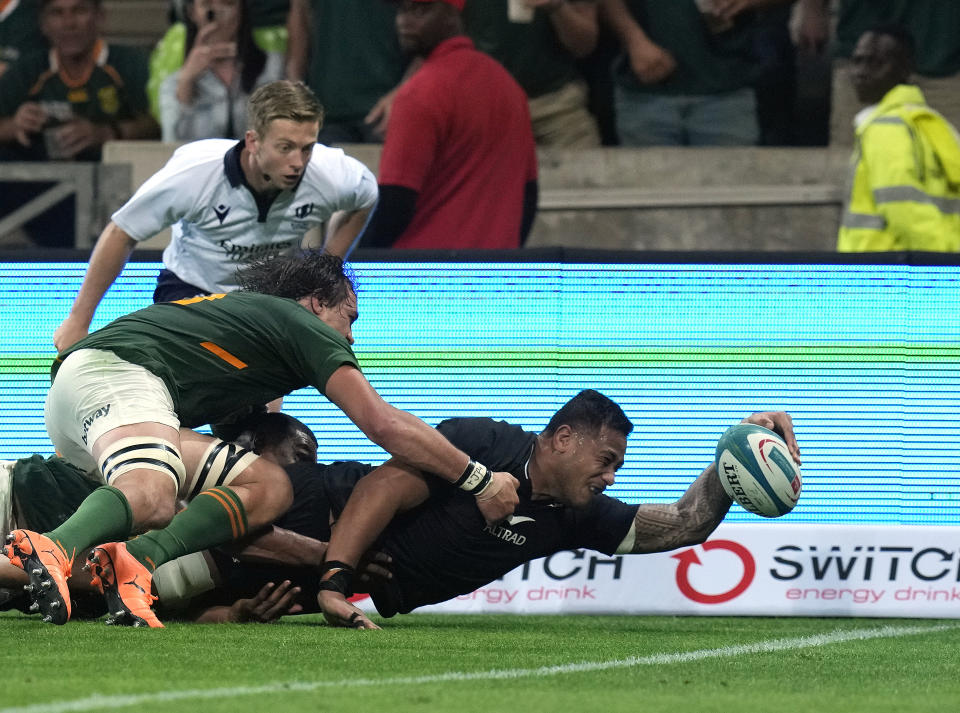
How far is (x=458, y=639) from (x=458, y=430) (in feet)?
2.87

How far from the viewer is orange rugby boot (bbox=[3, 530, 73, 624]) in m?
A: 5.06

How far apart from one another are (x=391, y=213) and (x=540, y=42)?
2.44 metres

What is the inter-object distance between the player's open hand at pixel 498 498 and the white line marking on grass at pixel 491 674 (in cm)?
82

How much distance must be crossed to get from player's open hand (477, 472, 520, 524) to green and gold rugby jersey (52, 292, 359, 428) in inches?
26.5

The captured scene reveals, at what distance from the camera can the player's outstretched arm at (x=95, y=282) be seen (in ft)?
21.2

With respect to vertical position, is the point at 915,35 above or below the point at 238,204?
below

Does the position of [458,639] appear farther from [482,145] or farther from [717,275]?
[482,145]

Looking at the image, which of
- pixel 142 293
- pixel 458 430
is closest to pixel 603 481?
pixel 458 430

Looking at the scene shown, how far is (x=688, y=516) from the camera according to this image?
6383mm

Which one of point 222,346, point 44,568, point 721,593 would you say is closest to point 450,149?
point 721,593

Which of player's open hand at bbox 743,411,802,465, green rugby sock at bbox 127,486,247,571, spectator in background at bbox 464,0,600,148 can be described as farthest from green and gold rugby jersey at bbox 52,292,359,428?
spectator in background at bbox 464,0,600,148

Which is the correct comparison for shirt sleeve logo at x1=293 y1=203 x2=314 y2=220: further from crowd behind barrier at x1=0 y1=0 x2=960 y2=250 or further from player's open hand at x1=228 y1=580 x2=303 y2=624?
→ crowd behind barrier at x1=0 y1=0 x2=960 y2=250

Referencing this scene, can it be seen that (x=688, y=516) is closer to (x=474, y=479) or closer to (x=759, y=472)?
(x=759, y=472)

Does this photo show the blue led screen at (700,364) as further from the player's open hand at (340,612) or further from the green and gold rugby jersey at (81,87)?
the green and gold rugby jersey at (81,87)
